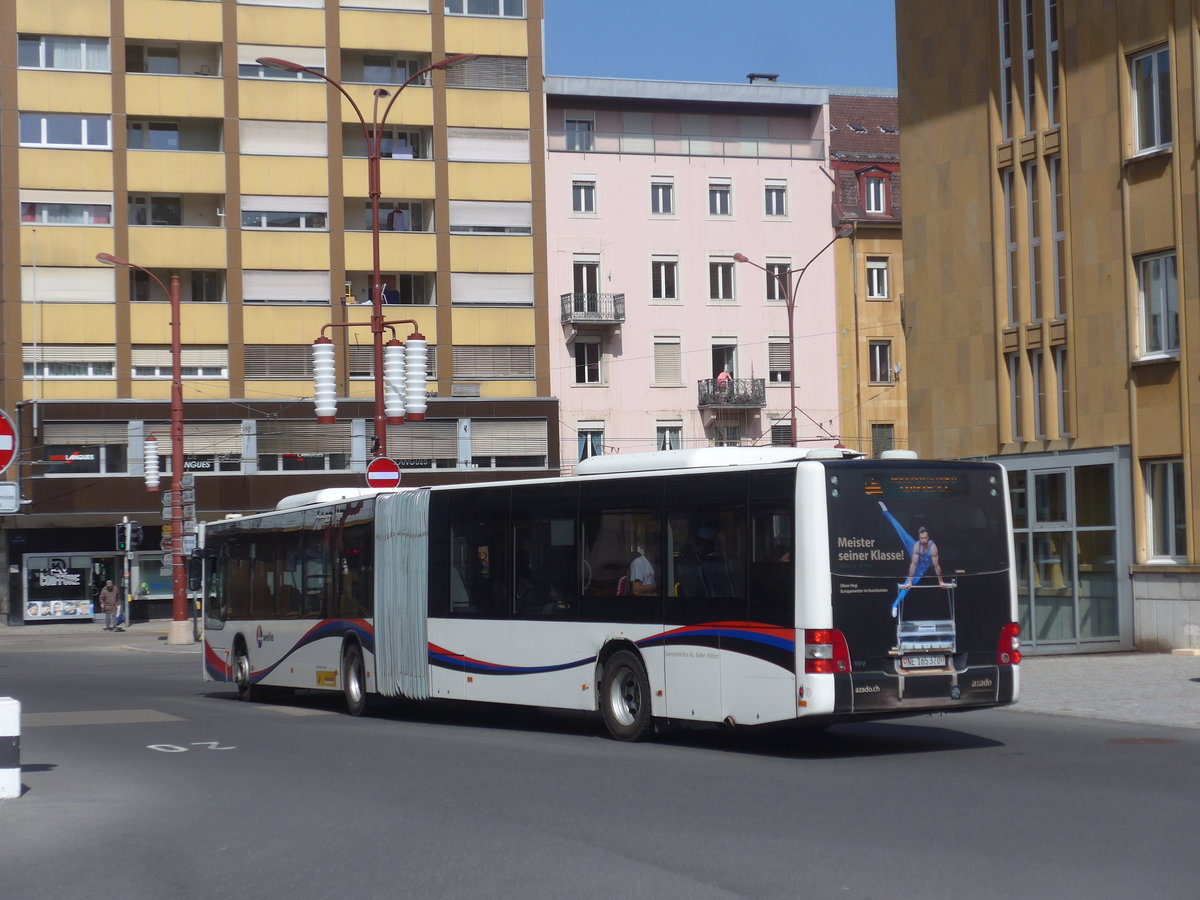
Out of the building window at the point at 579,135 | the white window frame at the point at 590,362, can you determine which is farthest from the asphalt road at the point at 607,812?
the building window at the point at 579,135

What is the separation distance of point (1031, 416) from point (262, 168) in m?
34.0

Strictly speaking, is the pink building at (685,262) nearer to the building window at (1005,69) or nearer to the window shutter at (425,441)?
the window shutter at (425,441)

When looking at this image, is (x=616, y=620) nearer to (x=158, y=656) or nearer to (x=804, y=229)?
(x=158, y=656)

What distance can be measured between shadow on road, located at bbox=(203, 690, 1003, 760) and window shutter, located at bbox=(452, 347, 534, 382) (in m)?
35.2

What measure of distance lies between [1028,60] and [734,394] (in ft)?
107

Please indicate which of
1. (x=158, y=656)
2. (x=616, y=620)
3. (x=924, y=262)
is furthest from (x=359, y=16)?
(x=616, y=620)

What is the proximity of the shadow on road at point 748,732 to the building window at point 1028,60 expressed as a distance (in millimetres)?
14363

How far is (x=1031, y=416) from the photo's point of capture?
93.8ft

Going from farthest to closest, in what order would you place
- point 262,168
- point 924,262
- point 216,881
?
point 262,168
point 924,262
point 216,881

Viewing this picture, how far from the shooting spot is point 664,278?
61250 millimetres

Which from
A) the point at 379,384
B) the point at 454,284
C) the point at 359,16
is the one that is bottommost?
the point at 379,384

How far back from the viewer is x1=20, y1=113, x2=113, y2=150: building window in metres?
54.3

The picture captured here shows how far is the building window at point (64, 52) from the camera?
54.7 meters

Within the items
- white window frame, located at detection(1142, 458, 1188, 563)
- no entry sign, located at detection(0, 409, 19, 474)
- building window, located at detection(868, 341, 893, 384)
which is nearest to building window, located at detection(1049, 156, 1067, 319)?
white window frame, located at detection(1142, 458, 1188, 563)
